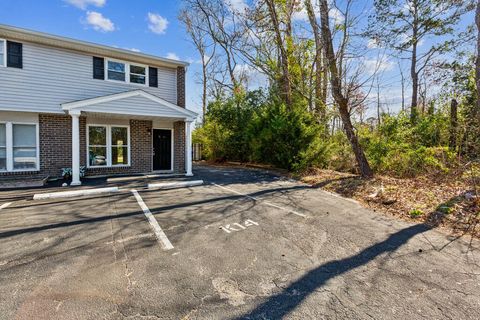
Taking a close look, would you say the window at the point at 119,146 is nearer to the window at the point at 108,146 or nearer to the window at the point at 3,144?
the window at the point at 108,146

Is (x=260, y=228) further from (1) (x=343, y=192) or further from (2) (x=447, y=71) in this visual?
(2) (x=447, y=71)

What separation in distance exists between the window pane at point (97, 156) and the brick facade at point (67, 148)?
0.21 metres

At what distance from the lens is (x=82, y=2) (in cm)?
1001

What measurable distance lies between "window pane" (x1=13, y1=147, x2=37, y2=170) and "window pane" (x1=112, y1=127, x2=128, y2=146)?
275 cm

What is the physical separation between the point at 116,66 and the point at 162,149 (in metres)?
4.00

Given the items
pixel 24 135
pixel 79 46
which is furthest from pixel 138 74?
pixel 24 135

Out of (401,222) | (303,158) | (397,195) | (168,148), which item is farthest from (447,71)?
(168,148)

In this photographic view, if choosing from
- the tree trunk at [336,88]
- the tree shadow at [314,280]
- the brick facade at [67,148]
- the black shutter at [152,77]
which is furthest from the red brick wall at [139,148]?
the tree shadow at [314,280]

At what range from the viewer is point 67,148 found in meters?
9.87

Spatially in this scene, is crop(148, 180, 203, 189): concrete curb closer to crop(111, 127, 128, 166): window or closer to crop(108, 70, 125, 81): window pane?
crop(111, 127, 128, 166): window

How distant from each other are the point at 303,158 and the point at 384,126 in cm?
465

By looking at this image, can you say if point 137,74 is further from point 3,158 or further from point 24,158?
point 3,158

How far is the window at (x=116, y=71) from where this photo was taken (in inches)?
399

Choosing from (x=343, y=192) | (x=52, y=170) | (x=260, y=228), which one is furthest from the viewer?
(x=52, y=170)
